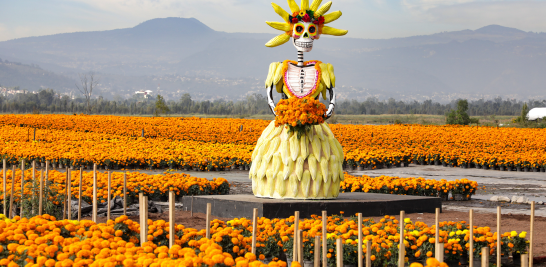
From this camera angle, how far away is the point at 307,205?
7266mm

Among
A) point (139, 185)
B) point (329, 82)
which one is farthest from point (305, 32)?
point (139, 185)

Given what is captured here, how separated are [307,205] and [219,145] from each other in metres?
12.4

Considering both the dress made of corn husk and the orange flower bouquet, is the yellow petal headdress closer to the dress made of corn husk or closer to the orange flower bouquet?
the orange flower bouquet

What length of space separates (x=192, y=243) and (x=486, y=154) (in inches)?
618

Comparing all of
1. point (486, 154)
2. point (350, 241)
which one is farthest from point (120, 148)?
point (350, 241)

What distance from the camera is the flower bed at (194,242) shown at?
3621 mm

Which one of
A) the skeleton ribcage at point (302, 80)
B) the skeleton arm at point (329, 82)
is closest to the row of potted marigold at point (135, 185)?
the skeleton ribcage at point (302, 80)

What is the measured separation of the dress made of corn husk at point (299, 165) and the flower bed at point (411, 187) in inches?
97.2

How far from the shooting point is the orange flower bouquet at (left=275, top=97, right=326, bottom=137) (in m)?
7.23

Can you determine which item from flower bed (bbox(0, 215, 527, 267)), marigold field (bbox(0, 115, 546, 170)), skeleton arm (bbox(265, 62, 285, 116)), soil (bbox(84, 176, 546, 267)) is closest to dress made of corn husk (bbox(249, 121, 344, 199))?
skeleton arm (bbox(265, 62, 285, 116))

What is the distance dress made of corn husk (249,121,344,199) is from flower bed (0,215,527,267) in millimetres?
1538

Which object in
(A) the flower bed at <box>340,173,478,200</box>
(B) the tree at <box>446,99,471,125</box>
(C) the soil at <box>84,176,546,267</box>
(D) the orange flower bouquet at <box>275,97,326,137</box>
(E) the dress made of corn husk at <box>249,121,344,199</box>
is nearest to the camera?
(C) the soil at <box>84,176,546,267</box>

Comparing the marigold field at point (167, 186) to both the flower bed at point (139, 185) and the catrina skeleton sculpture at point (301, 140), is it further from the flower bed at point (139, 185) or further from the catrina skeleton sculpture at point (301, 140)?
the catrina skeleton sculpture at point (301, 140)

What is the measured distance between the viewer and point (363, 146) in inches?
800
